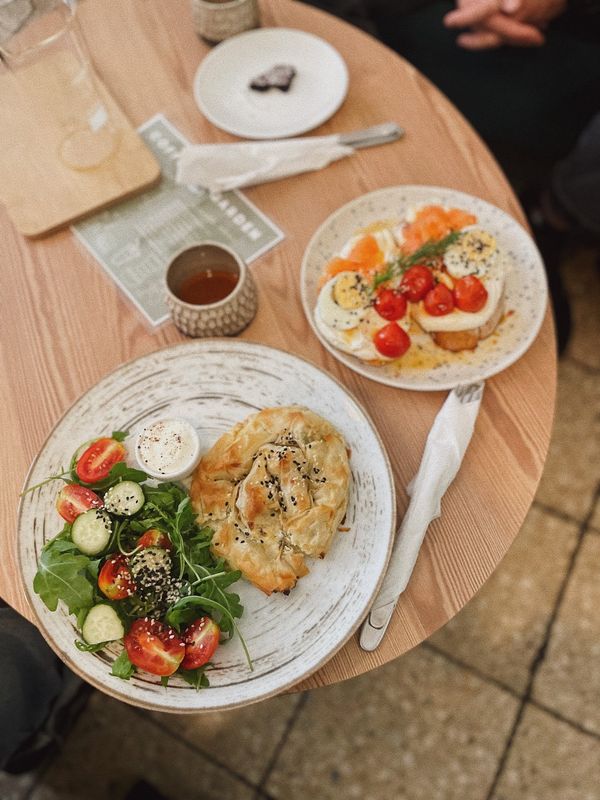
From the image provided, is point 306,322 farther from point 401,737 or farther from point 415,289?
point 401,737

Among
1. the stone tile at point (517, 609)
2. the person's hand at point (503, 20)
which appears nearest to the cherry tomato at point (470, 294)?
the person's hand at point (503, 20)

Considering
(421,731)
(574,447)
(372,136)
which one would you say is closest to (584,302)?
(574,447)

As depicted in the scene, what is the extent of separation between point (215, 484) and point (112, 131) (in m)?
1.06

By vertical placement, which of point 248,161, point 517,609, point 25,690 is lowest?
point 517,609

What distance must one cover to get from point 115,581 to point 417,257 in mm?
891

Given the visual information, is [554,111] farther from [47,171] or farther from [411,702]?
[411,702]

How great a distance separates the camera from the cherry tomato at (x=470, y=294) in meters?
1.38

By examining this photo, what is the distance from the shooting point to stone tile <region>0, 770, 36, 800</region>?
2010 millimetres

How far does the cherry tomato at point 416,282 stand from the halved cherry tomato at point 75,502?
76cm

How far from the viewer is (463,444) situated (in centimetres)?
130

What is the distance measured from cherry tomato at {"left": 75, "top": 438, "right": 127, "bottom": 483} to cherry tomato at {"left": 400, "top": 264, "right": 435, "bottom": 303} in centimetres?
68

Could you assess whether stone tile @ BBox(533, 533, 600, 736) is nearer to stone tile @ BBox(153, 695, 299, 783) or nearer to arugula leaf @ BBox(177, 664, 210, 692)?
stone tile @ BBox(153, 695, 299, 783)

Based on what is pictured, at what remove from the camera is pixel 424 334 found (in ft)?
4.78

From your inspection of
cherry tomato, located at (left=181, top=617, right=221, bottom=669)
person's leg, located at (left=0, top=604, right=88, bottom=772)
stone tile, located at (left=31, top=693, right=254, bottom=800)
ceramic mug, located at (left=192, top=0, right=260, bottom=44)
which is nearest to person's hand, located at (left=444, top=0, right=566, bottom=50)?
ceramic mug, located at (left=192, top=0, right=260, bottom=44)
